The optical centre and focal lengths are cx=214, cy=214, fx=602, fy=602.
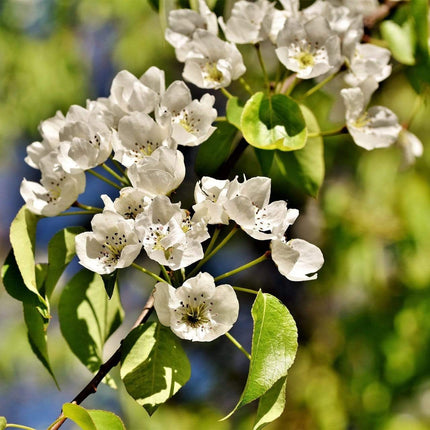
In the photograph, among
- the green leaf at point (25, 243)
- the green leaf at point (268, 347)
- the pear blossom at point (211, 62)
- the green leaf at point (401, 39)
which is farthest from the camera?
the green leaf at point (401, 39)

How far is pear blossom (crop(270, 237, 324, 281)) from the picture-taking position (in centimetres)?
64

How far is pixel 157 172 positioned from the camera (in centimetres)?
63

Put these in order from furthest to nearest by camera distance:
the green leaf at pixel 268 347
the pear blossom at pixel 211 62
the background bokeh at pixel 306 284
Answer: the background bokeh at pixel 306 284, the pear blossom at pixel 211 62, the green leaf at pixel 268 347

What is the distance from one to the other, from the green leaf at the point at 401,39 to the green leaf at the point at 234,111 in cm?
29

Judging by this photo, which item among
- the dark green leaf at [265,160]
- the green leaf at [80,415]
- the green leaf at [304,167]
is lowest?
the green leaf at [80,415]

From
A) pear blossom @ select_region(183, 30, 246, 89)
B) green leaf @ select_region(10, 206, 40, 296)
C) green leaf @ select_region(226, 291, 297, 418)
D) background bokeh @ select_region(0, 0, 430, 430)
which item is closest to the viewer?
green leaf @ select_region(226, 291, 297, 418)

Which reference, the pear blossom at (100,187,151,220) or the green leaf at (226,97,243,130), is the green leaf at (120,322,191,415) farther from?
the green leaf at (226,97,243,130)

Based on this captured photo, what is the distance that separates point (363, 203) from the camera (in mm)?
2262

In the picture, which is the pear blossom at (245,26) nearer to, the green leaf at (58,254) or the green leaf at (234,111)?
the green leaf at (234,111)

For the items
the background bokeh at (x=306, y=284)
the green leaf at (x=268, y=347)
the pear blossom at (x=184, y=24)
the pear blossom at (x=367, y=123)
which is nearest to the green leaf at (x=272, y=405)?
the green leaf at (x=268, y=347)

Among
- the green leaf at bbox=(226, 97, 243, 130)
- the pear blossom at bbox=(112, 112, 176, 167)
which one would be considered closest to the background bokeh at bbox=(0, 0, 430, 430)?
the green leaf at bbox=(226, 97, 243, 130)

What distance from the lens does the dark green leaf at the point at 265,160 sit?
0.75 meters

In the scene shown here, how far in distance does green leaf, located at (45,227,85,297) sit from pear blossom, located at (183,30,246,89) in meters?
0.27

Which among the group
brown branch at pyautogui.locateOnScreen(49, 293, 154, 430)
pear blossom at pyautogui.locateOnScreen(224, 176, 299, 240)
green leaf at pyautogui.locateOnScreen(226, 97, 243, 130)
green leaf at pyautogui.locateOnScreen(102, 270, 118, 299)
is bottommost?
brown branch at pyautogui.locateOnScreen(49, 293, 154, 430)
